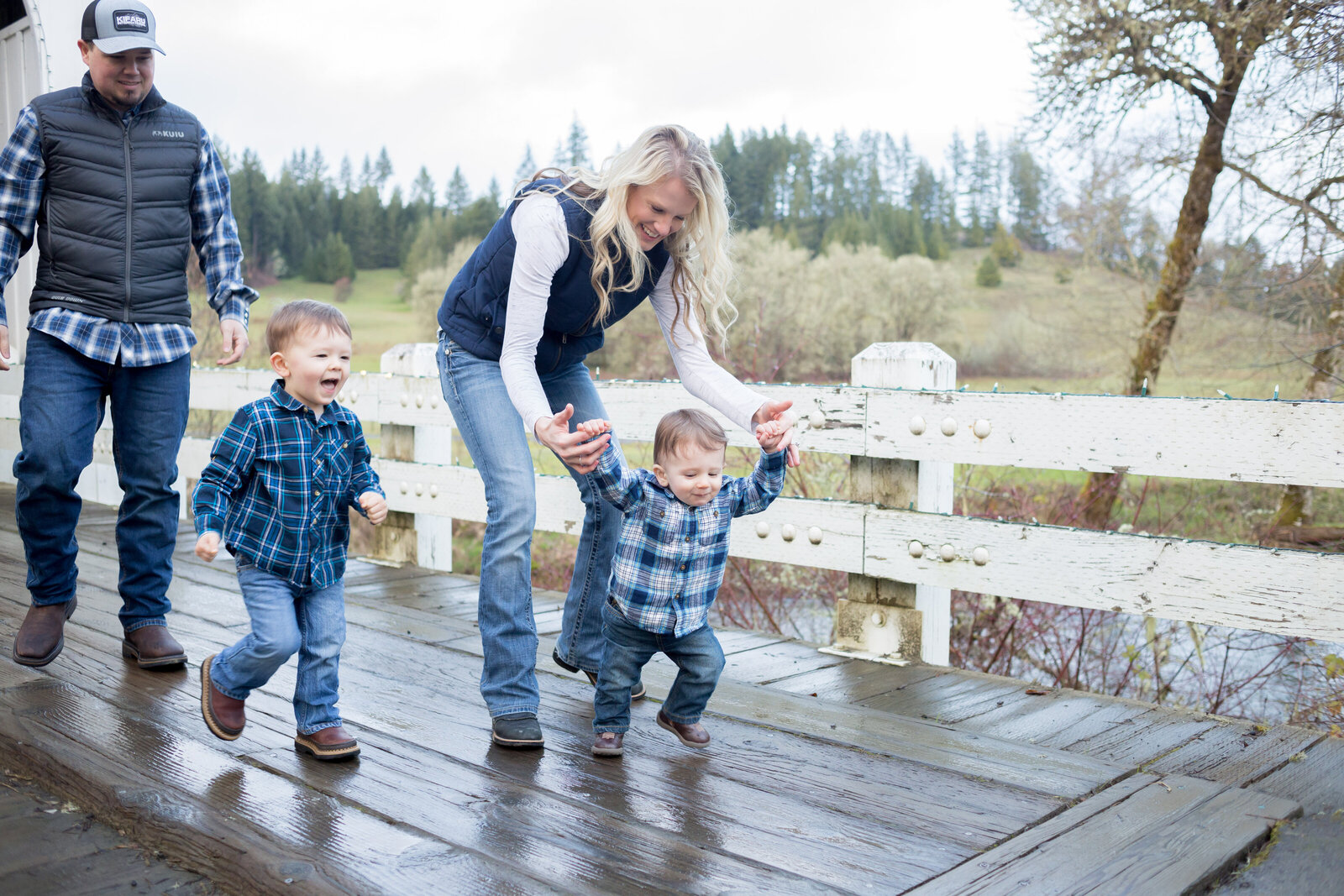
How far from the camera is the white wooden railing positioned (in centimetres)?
302

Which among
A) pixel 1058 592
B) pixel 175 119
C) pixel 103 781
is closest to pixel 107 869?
pixel 103 781

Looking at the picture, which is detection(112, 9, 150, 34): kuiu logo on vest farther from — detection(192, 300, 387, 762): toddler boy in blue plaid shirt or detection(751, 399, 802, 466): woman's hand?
detection(751, 399, 802, 466): woman's hand

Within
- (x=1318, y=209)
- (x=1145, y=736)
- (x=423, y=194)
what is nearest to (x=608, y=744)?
(x=1145, y=736)

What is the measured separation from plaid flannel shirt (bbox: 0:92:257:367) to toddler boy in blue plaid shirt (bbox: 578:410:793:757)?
65.4 inches

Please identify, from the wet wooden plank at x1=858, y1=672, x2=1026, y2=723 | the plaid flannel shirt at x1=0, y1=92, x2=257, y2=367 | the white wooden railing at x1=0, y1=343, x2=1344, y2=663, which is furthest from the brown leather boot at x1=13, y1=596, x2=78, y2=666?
the wet wooden plank at x1=858, y1=672, x2=1026, y2=723

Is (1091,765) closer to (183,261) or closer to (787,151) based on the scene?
(183,261)

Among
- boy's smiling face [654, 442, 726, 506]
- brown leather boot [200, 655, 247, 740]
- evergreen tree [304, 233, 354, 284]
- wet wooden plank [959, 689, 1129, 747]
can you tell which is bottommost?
wet wooden plank [959, 689, 1129, 747]

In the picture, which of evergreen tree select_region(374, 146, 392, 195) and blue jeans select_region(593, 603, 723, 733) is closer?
blue jeans select_region(593, 603, 723, 733)

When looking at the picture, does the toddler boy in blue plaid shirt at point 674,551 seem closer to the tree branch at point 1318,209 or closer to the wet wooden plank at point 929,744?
the wet wooden plank at point 929,744

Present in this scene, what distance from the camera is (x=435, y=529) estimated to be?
5.57 m

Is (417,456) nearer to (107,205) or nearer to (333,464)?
(107,205)

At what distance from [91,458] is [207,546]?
4.81ft

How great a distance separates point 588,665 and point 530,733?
1.83ft

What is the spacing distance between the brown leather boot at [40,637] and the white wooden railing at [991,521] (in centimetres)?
196
